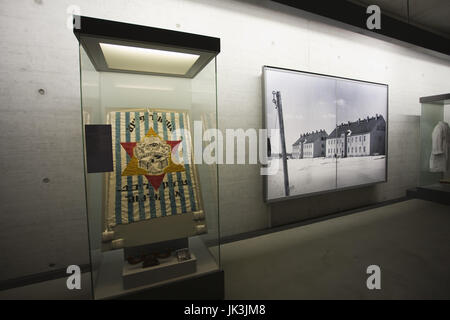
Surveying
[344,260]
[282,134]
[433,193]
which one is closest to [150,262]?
[344,260]

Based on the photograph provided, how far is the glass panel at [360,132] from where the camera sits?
10.7 feet

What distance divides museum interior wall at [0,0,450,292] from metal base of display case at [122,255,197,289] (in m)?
0.96

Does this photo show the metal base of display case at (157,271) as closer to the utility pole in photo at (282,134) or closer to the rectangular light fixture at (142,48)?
the rectangular light fixture at (142,48)

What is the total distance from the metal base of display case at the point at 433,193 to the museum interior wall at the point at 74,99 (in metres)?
2.04

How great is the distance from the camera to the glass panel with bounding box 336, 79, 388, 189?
3.28 metres

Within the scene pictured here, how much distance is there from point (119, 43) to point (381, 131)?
4.06m

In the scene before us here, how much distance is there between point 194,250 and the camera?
178 cm

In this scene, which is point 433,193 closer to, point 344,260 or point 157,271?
point 344,260

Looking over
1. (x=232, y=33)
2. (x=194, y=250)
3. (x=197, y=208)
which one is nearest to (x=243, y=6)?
(x=232, y=33)

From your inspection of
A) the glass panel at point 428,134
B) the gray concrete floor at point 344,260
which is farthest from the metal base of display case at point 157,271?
the glass panel at point 428,134

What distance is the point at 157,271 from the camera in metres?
1.46

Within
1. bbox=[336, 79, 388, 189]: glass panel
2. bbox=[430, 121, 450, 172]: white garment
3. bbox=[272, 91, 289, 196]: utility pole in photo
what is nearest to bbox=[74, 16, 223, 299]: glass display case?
bbox=[272, 91, 289, 196]: utility pole in photo

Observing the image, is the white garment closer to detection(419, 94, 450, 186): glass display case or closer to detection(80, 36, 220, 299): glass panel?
detection(419, 94, 450, 186): glass display case

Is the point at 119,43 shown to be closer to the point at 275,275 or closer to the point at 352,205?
the point at 275,275
